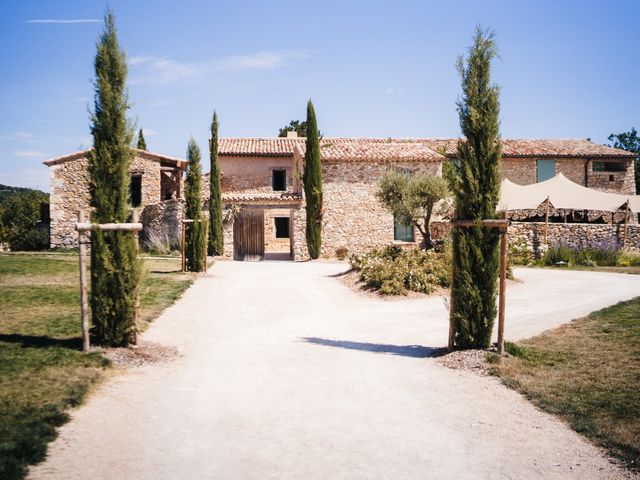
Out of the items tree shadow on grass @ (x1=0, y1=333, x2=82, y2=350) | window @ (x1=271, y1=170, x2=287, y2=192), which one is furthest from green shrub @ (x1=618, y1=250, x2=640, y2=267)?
tree shadow on grass @ (x1=0, y1=333, x2=82, y2=350)

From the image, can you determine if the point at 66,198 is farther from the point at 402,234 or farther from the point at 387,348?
the point at 387,348

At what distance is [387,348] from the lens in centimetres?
753

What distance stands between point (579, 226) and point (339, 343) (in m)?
17.9

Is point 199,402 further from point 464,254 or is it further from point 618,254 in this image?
point 618,254

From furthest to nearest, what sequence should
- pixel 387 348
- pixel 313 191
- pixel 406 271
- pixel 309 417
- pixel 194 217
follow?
pixel 313 191, pixel 194 217, pixel 406 271, pixel 387 348, pixel 309 417

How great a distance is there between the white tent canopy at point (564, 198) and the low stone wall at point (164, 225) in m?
15.3

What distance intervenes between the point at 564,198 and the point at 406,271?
15191mm

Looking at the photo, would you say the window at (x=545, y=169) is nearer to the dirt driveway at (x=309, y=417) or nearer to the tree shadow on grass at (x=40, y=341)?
the dirt driveway at (x=309, y=417)

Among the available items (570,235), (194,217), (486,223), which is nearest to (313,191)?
(194,217)

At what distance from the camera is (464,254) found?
7.00 m

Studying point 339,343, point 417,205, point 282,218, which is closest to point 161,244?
point 282,218

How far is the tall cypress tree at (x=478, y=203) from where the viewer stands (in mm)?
6973

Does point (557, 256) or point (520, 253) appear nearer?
point (557, 256)

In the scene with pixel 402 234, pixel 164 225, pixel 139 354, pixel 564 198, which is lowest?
pixel 139 354
